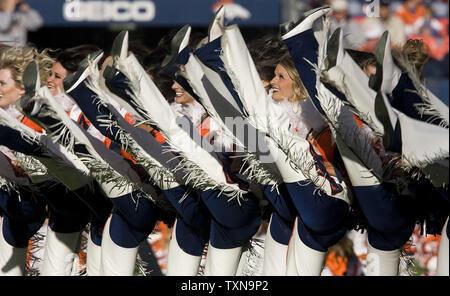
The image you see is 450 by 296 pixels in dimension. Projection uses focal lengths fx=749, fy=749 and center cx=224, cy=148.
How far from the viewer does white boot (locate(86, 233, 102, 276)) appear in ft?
6.74

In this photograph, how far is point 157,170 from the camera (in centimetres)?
176

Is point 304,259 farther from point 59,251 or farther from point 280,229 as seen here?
point 59,251

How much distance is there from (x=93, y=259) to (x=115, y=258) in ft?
0.56

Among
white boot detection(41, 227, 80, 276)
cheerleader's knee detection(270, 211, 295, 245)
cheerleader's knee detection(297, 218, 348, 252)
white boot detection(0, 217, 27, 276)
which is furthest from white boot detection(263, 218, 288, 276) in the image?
white boot detection(0, 217, 27, 276)

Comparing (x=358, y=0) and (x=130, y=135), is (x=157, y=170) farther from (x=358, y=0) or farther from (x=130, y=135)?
(x=358, y=0)

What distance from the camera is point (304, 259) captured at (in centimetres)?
172

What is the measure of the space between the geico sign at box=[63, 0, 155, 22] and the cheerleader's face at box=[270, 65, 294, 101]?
192 cm

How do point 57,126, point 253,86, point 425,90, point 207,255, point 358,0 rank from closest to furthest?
point 425,90 → point 253,86 → point 57,126 → point 207,255 → point 358,0

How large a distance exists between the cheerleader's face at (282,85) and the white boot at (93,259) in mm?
645

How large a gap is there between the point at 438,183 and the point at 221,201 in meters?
0.50

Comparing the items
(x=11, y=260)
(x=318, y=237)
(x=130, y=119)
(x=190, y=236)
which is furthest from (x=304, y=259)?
(x=11, y=260)

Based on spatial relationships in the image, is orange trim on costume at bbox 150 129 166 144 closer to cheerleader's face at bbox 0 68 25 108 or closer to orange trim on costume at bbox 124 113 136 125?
orange trim on costume at bbox 124 113 136 125

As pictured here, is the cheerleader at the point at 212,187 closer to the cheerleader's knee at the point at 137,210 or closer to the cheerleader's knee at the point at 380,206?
the cheerleader's knee at the point at 137,210
